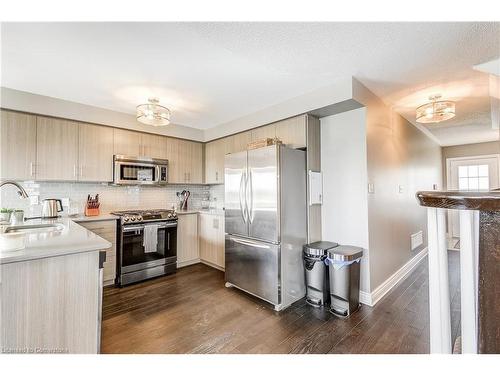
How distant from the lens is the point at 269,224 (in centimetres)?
251

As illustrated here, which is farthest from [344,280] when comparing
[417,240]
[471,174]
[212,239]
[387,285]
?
[471,174]

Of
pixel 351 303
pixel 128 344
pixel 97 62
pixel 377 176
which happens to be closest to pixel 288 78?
pixel 377 176

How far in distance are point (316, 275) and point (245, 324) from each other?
35.8 inches

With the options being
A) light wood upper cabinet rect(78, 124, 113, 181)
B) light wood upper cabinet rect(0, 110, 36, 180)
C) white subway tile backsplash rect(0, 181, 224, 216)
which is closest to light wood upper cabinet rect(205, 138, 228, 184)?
white subway tile backsplash rect(0, 181, 224, 216)

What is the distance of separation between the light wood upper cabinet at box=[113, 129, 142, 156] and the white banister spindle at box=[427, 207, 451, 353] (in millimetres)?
3651

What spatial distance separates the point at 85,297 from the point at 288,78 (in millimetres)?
2424

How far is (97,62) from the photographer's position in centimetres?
204

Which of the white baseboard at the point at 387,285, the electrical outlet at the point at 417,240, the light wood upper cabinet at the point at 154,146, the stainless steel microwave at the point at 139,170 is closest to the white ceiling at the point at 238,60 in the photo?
the light wood upper cabinet at the point at 154,146

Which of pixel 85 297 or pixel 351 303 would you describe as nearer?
pixel 85 297

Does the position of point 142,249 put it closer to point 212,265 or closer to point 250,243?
point 212,265

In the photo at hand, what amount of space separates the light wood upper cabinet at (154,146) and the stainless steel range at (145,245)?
0.97 meters

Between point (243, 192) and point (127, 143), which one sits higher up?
point (127, 143)

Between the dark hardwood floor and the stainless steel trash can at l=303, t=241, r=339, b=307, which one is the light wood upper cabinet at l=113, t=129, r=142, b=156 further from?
the stainless steel trash can at l=303, t=241, r=339, b=307
